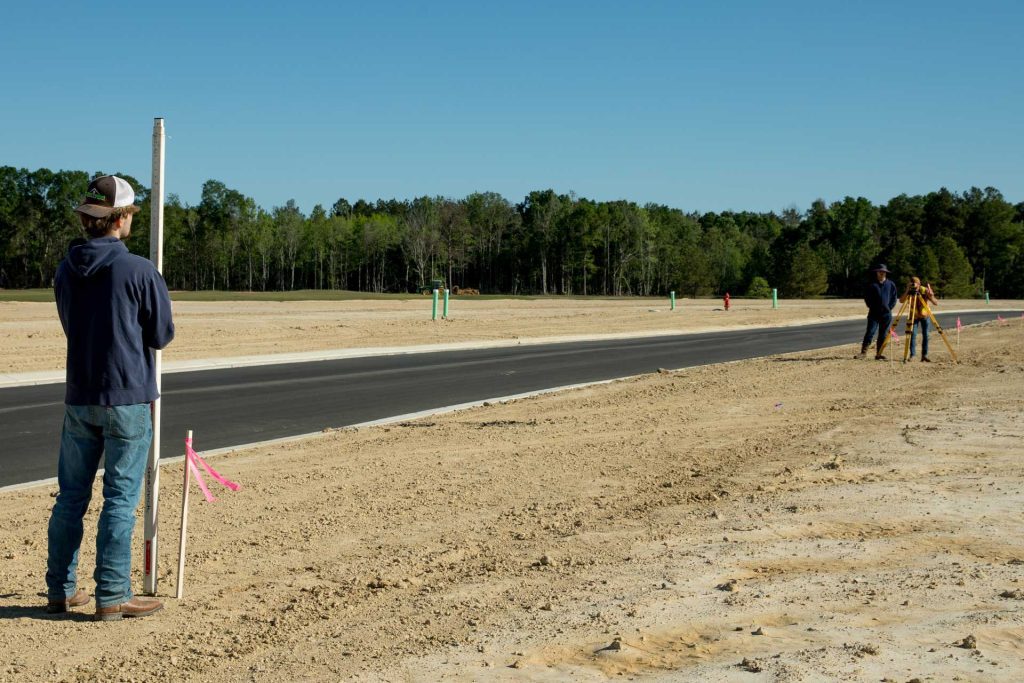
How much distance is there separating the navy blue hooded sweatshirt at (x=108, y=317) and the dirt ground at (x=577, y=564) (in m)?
1.18

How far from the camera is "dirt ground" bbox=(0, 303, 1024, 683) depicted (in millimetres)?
4520

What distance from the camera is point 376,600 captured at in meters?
5.44

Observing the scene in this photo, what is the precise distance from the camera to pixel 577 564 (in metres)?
6.03

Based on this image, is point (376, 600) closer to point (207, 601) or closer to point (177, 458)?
point (207, 601)

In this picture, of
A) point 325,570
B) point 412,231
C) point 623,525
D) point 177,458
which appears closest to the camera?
point 325,570

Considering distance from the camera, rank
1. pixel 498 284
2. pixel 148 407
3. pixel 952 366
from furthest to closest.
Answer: pixel 498 284 < pixel 952 366 < pixel 148 407

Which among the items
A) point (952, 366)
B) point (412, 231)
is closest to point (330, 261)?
point (412, 231)

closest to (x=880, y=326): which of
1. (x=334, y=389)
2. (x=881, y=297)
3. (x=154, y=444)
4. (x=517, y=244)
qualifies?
(x=881, y=297)

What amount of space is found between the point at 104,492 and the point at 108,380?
58 cm

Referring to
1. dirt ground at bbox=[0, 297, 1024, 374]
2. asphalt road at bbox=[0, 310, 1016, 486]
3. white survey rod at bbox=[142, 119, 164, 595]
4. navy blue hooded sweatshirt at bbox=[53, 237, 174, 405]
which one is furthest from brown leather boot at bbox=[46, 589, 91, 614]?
dirt ground at bbox=[0, 297, 1024, 374]

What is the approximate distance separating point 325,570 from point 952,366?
1701 centimetres

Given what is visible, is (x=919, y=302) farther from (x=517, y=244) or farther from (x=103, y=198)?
(x=517, y=244)

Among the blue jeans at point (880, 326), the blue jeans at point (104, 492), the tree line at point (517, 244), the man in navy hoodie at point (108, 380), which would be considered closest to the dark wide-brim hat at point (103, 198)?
the man in navy hoodie at point (108, 380)

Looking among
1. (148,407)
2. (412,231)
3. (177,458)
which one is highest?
(412,231)
